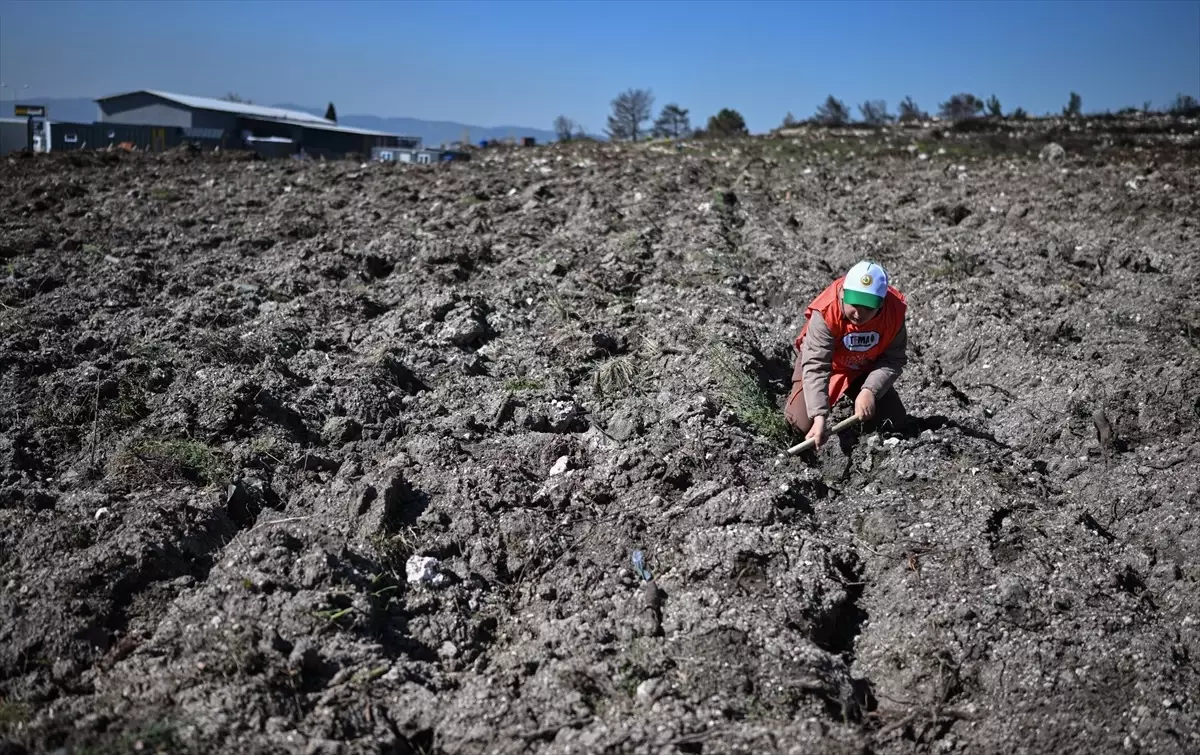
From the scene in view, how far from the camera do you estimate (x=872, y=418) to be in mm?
5328

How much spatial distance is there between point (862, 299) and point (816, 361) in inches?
16.8

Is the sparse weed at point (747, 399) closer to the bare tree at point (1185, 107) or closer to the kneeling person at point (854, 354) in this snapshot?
the kneeling person at point (854, 354)

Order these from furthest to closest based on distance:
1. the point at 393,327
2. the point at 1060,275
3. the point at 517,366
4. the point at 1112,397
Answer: the point at 1060,275, the point at 393,327, the point at 517,366, the point at 1112,397

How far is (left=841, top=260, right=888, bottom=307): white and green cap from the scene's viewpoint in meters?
4.82

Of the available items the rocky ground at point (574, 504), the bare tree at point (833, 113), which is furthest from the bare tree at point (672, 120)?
the rocky ground at point (574, 504)

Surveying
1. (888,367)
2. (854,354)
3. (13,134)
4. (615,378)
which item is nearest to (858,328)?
(854,354)

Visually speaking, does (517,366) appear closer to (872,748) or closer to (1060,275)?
(872,748)

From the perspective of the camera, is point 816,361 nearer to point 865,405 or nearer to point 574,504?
point 865,405

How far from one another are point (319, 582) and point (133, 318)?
11.9 ft

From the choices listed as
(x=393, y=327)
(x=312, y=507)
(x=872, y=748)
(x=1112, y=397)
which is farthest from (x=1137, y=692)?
(x=393, y=327)

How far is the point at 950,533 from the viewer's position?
422 cm

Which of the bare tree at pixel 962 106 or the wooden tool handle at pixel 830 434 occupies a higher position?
the bare tree at pixel 962 106

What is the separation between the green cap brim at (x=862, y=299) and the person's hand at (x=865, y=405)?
46 cm

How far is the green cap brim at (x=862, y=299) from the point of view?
15.9 feet
